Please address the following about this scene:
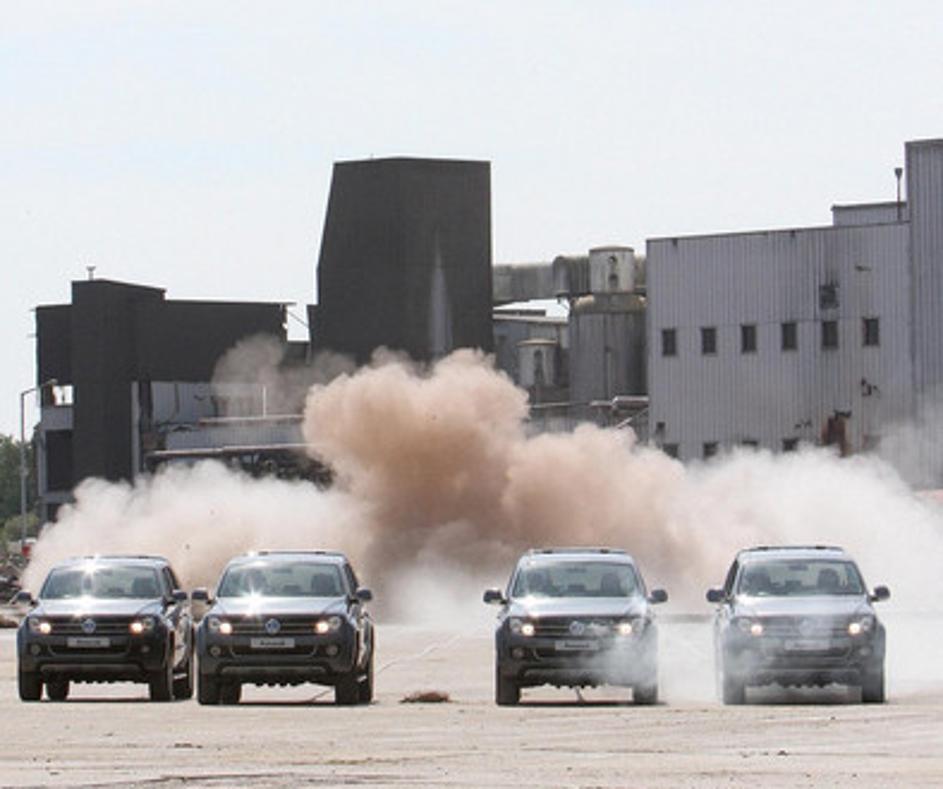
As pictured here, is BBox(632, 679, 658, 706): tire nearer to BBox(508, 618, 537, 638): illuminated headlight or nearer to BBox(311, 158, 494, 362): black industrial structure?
BBox(508, 618, 537, 638): illuminated headlight

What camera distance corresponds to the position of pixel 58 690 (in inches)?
1496

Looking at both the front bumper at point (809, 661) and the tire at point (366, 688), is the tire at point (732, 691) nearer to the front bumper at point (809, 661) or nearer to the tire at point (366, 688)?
the front bumper at point (809, 661)

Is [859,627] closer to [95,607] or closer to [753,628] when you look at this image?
[753,628]

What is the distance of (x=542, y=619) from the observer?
115 feet

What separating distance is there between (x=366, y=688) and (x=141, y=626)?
2.98 meters

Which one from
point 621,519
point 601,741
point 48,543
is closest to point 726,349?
point 621,519

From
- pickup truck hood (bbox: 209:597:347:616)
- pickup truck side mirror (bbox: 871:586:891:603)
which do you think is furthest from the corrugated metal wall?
pickup truck hood (bbox: 209:597:347:616)

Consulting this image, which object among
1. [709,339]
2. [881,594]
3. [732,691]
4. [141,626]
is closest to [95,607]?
[141,626]

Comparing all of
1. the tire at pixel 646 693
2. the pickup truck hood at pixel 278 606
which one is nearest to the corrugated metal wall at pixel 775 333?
the pickup truck hood at pixel 278 606

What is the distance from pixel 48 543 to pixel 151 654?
5332 cm

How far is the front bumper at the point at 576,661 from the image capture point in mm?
34781

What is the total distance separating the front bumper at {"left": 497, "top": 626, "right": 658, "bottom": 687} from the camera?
34.8 metres

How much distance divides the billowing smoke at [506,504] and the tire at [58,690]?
129 ft

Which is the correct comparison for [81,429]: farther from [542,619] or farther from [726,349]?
[542,619]
